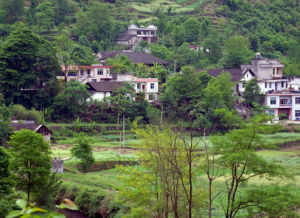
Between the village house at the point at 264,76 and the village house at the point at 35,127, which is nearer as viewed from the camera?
the village house at the point at 35,127

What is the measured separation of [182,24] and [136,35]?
7.75 m

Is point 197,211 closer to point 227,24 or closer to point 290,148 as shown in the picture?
point 290,148

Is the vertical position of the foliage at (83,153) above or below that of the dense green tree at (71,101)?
below

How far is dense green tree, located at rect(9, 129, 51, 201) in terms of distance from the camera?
67.7 feet

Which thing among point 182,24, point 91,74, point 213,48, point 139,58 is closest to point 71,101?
point 91,74

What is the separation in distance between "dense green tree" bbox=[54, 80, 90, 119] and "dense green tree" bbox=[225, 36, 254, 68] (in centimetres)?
2118

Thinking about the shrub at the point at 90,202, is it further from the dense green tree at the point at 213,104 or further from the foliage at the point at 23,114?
the dense green tree at the point at 213,104

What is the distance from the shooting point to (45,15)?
61531mm

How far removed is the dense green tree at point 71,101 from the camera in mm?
41969

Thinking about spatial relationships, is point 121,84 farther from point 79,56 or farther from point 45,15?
point 45,15

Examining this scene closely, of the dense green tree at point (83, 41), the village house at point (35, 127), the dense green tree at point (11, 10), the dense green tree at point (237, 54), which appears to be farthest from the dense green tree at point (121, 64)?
the dense green tree at point (11, 10)

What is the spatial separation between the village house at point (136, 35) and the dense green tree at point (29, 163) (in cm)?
4441

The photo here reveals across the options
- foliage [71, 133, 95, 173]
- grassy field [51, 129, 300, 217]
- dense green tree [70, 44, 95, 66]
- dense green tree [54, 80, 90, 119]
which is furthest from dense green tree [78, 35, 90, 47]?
foliage [71, 133, 95, 173]

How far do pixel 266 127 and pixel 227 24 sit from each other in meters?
62.3
